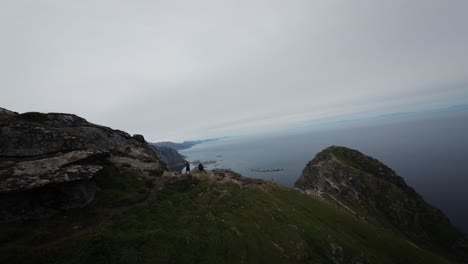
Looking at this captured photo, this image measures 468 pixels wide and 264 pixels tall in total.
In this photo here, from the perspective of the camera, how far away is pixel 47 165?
22.2m

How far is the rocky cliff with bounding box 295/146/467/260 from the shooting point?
8944cm

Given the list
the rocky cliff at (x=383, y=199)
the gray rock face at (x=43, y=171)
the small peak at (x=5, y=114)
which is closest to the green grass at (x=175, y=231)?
the gray rock face at (x=43, y=171)

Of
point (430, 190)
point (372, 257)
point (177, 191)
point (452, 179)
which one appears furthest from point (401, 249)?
point (452, 179)

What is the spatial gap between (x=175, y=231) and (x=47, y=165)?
1435 cm

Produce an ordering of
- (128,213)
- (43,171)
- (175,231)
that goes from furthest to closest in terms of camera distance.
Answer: (128,213)
(43,171)
(175,231)

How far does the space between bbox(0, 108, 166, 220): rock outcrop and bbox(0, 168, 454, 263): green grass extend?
1.50m

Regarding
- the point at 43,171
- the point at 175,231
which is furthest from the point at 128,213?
the point at 43,171

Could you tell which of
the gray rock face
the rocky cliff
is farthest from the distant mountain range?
the rocky cliff

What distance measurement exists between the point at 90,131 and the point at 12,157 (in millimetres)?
12788

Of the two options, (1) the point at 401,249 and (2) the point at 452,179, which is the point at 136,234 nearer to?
(1) the point at 401,249

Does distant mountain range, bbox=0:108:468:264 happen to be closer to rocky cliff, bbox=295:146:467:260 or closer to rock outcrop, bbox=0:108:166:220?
rock outcrop, bbox=0:108:166:220

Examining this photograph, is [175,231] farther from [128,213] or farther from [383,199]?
[383,199]

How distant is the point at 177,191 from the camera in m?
29.6

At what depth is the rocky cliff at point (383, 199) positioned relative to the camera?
89.4 meters
